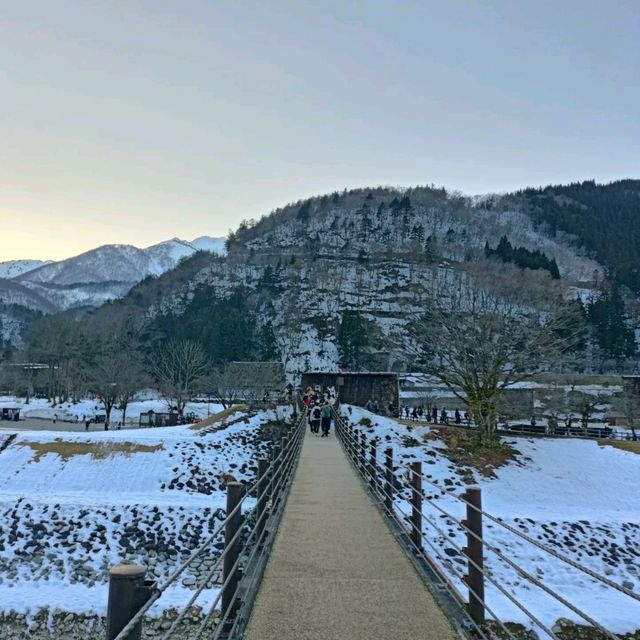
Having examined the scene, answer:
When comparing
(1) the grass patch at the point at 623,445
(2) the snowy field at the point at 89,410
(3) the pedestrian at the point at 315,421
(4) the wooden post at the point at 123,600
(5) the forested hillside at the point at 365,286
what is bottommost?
(2) the snowy field at the point at 89,410

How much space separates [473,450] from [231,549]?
826 inches

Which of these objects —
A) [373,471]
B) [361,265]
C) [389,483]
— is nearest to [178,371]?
[373,471]

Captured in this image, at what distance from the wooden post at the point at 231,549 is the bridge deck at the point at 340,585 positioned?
274mm

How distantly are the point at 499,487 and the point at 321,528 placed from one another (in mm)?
15464

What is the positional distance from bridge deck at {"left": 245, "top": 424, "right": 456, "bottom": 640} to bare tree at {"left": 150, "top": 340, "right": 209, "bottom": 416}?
3740cm

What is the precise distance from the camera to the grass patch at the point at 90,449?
21.3 metres

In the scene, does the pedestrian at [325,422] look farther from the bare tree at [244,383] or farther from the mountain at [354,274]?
the bare tree at [244,383]

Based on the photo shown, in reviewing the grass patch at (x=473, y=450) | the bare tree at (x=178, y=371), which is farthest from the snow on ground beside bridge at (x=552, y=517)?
the bare tree at (x=178, y=371)

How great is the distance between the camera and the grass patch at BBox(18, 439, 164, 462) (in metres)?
21.3

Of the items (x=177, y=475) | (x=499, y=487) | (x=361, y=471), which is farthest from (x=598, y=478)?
(x=177, y=475)

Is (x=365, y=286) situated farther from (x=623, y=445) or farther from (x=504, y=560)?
(x=504, y=560)

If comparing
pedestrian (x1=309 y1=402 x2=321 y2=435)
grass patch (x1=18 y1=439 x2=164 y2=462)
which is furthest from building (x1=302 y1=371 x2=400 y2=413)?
grass patch (x1=18 y1=439 x2=164 y2=462)

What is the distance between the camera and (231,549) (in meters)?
4.47

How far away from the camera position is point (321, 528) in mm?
7543
